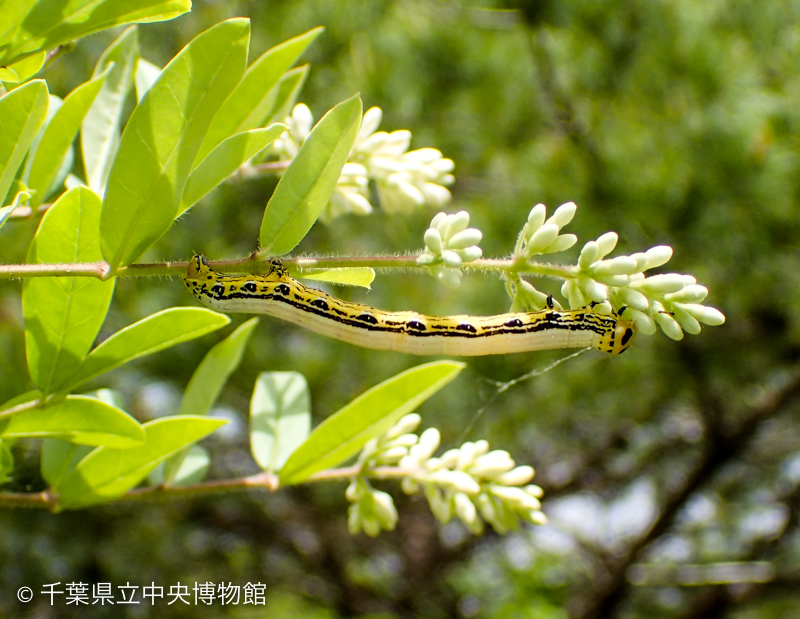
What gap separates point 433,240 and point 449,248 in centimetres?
6

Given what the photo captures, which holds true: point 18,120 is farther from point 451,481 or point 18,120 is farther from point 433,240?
point 451,481

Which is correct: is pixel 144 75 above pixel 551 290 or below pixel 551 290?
below

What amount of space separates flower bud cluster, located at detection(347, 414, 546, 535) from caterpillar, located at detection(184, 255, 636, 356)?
0.19 m

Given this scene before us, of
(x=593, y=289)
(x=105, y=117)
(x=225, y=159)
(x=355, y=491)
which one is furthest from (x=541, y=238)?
(x=105, y=117)

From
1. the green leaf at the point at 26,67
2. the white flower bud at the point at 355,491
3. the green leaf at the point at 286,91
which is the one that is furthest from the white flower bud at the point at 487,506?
the green leaf at the point at 26,67

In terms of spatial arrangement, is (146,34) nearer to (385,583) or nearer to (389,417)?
(389,417)

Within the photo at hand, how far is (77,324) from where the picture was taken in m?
1.21

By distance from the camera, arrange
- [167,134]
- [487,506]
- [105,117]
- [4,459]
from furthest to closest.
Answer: [105,117] < [487,506] < [4,459] < [167,134]

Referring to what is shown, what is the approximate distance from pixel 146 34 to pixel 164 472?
279 cm

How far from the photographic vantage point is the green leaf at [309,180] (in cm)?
119

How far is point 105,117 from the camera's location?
173cm

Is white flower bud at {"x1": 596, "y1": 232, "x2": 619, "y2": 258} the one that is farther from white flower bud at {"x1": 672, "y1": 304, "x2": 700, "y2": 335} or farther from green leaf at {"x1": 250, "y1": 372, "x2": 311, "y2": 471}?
green leaf at {"x1": 250, "y1": 372, "x2": 311, "y2": 471}

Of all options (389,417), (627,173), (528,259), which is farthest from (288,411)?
(627,173)

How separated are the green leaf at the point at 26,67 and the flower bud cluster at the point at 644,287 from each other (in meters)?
0.99
